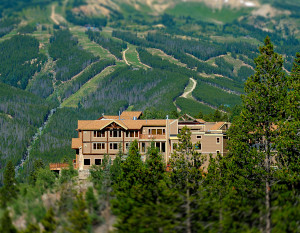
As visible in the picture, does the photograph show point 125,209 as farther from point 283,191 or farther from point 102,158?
point 102,158

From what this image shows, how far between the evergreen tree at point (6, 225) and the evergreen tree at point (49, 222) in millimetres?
2600

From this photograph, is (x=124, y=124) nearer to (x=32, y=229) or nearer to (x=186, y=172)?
(x=186, y=172)

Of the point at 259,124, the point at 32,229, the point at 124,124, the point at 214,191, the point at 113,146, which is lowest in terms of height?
the point at 32,229

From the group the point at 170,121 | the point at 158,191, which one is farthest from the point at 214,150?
the point at 158,191

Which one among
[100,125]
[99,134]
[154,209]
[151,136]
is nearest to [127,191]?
[154,209]

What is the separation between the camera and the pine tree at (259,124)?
76.4 meters

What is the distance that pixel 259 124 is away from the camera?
259 ft

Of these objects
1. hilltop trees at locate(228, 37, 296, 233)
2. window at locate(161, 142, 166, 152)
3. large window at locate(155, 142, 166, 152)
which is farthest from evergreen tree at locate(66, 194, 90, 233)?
window at locate(161, 142, 166, 152)

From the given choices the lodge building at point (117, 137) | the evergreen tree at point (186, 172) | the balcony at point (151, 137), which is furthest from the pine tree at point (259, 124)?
the balcony at point (151, 137)

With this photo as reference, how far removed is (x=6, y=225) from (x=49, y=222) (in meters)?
3.72

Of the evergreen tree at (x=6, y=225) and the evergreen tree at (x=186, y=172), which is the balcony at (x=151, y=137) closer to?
the evergreen tree at (x=186, y=172)

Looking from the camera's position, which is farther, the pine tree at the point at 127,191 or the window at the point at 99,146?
the window at the point at 99,146

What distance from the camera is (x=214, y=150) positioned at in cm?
11500

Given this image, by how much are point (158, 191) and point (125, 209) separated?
10185 millimetres
